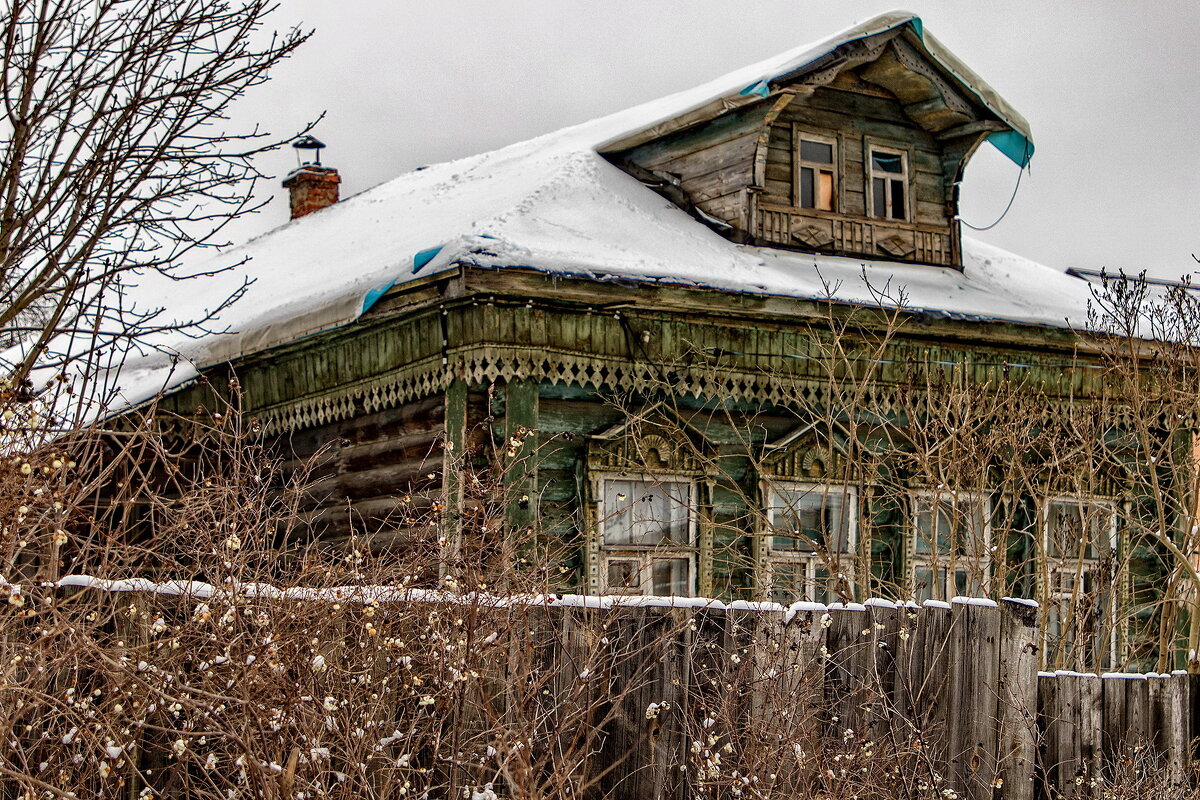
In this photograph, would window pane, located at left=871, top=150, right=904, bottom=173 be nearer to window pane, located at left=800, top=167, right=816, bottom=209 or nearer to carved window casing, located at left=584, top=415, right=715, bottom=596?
window pane, located at left=800, top=167, right=816, bottom=209

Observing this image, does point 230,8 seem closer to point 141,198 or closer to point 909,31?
point 141,198

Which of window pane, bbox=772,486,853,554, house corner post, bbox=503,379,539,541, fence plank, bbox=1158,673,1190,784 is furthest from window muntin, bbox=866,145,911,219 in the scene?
fence plank, bbox=1158,673,1190,784

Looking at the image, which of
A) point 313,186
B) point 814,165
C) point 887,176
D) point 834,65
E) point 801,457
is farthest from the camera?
point 313,186

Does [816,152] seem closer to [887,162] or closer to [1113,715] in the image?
[887,162]

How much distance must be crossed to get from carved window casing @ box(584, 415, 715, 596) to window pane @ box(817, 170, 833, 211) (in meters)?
2.81

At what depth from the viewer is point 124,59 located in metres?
6.73

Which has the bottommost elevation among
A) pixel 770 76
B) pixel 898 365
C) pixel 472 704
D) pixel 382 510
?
pixel 472 704

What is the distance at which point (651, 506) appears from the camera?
10.0 meters

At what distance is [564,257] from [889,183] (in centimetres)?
413

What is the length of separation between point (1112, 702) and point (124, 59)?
5475 mm

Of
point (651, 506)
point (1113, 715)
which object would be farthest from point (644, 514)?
point (1113, 715)

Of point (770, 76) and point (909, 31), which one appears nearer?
point (770, 76)

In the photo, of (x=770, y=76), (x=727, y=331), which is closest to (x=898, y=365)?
(x=727, y=331)

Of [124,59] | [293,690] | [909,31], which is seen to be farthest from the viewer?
[909,31]
